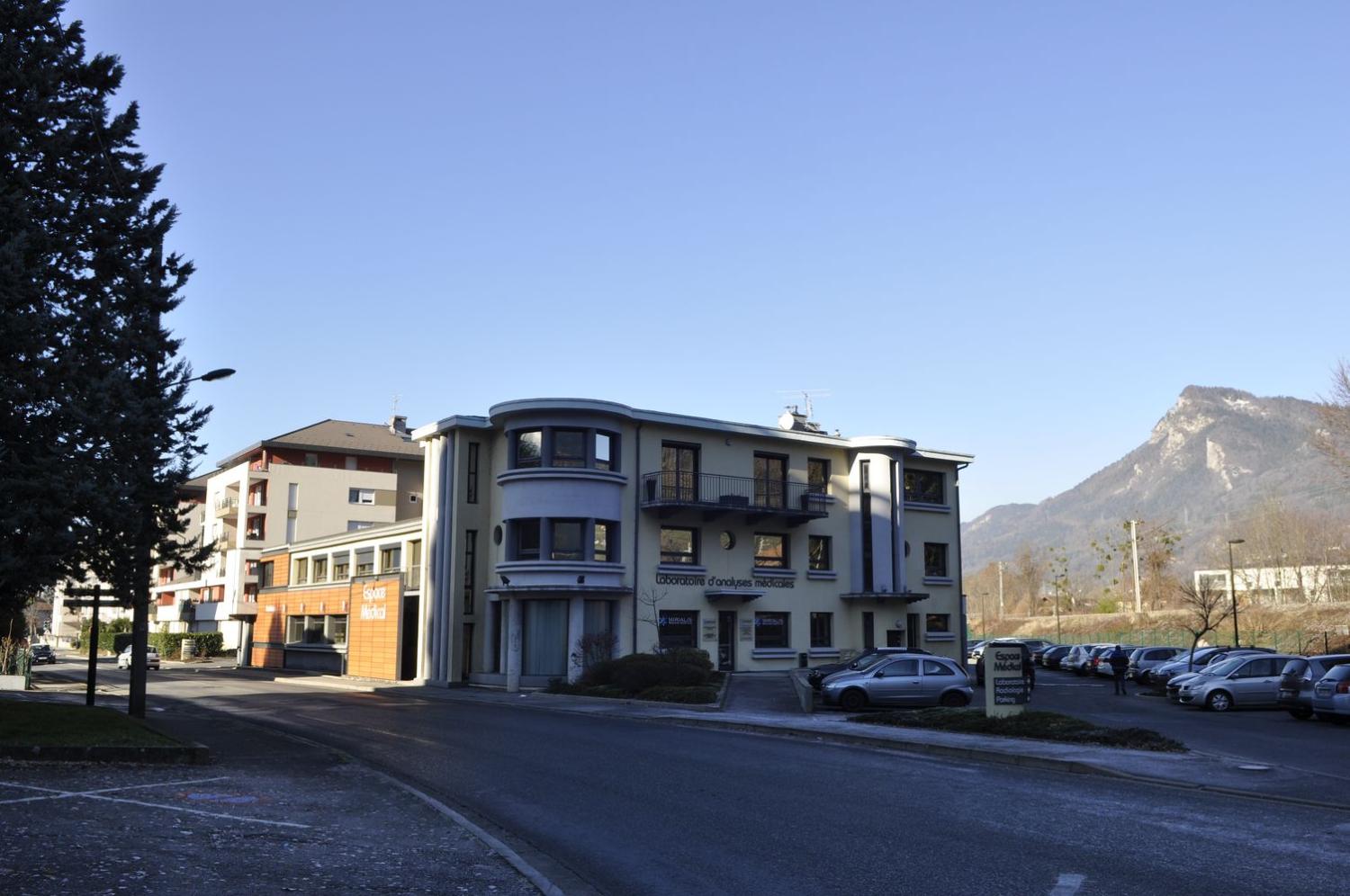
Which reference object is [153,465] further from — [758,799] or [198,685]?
[198,685]

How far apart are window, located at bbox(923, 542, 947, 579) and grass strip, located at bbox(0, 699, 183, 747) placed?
37.5m

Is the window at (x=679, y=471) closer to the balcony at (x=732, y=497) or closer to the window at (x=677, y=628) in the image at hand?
the balcony at (x=732, y=497)

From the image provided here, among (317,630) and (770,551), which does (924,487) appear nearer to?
(770,551)

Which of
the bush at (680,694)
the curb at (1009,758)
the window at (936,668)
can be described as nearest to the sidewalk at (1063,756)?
the curb at (1009,758)

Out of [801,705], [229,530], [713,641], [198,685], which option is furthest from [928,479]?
[229,530]

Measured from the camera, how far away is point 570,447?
133 ft

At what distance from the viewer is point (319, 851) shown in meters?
9.78

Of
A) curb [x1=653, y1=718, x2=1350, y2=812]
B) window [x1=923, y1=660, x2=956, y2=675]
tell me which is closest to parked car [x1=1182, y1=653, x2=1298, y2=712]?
window [x1=923, y1=660, x2=956, y2=675]

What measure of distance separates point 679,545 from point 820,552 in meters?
7.18

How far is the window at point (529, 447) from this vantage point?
133 feet

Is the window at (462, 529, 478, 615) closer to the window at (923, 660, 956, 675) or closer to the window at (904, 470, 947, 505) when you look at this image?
the window at (904, 470, 947, 505)

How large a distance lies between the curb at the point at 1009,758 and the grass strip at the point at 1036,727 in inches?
84.1

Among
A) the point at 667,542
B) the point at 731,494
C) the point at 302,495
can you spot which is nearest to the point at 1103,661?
the point at 731,494

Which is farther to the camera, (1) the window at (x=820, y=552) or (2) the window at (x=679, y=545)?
(1) the window at (x=820, y=552)
